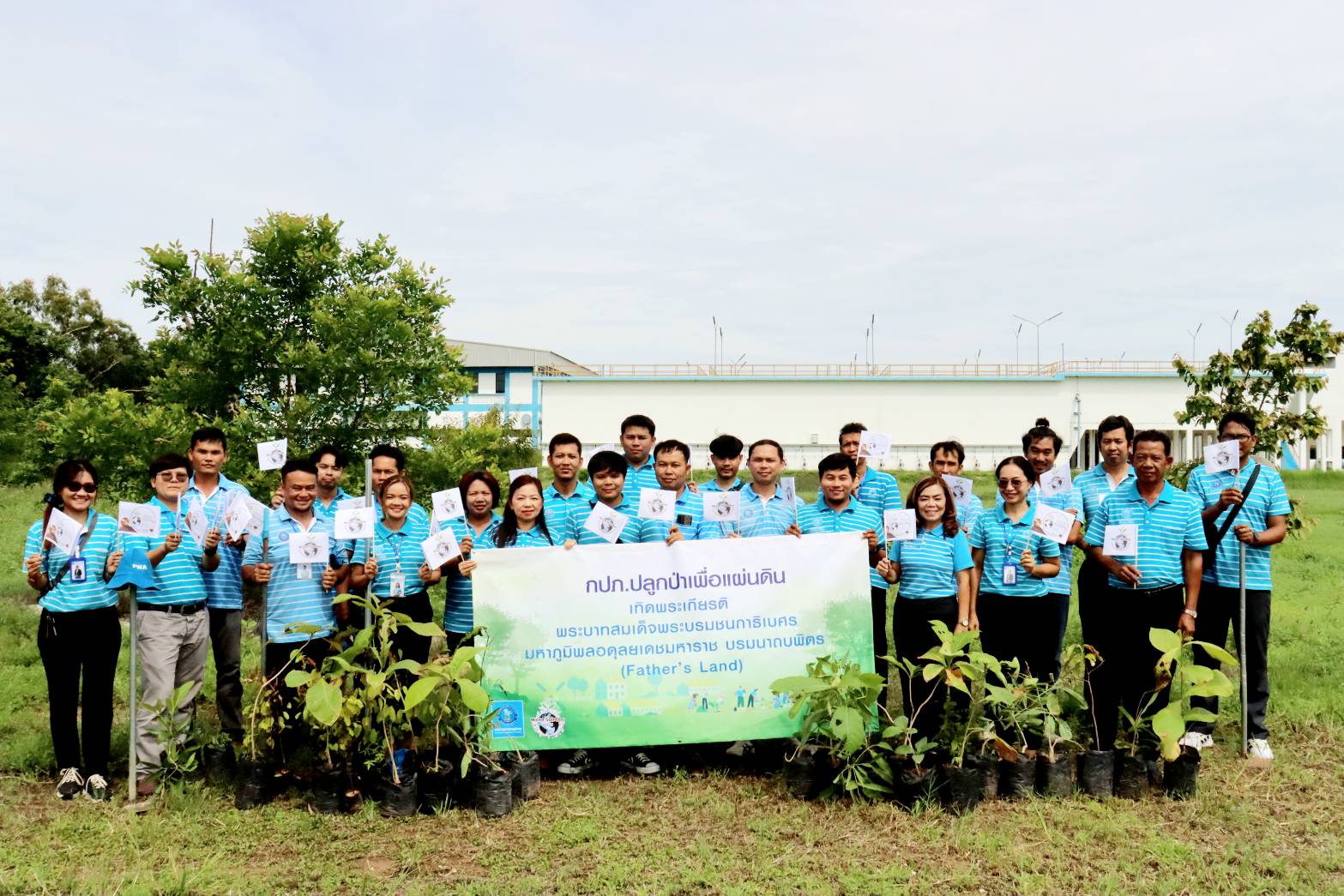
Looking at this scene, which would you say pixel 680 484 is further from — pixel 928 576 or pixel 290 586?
pixel 290 586

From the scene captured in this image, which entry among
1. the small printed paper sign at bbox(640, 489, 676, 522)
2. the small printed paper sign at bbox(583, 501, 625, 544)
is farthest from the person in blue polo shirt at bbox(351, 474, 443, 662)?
the small printed paper sign at bbox(640, 489, 676, 522)

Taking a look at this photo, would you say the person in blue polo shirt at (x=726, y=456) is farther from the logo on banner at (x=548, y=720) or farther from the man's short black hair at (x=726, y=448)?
the logo on banner at (x=548, y=720)

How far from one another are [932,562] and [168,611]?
4248 millimetres

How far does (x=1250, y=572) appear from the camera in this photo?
571 centimetres

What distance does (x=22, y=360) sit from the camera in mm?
29891

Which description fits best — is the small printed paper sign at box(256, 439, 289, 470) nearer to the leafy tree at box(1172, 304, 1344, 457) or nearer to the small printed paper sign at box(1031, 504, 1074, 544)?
the small printed paper sign at box(1031, 504, 1074, 544)

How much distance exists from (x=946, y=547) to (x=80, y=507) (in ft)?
15.6

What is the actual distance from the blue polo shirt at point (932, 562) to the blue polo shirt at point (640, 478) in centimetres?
184

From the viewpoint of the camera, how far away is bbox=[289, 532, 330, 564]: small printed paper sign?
16.1 feet

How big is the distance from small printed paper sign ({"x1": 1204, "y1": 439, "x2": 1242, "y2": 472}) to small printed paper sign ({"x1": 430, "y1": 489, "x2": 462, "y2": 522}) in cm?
437

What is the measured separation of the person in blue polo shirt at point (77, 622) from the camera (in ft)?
16.1

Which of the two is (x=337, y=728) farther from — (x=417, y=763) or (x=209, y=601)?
(x=209, y=601)

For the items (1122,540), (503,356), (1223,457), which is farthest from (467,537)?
(503,356)

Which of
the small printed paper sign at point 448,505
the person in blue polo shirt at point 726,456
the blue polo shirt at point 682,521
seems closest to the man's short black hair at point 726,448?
the person in blue polo shirt at point 726,456
